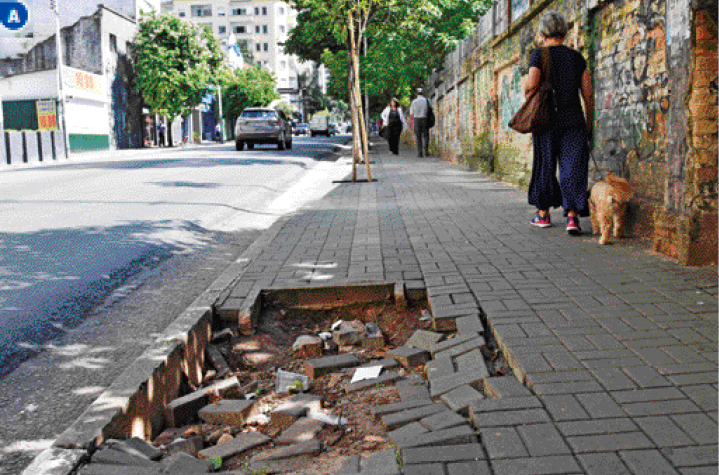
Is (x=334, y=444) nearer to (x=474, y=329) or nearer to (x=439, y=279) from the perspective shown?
(x=474, y=329)

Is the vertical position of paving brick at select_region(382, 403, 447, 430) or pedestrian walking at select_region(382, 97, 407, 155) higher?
pedestrian walking at select_region(382, 97, 407, 155)

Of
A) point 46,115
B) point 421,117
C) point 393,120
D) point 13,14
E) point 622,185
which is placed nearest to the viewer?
point 622,185

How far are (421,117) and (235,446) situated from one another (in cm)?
1951

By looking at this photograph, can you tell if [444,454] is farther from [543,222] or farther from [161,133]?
[161,133]

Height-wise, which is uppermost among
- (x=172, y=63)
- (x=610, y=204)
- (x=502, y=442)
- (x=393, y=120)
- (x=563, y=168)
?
(x=172, y=63)

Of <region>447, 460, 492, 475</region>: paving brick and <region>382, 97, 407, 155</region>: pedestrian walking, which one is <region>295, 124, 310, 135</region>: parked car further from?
<region>447, 460, 492, 475</region>: paving brick

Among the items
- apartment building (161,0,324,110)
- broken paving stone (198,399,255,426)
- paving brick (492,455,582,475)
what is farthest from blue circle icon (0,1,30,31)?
apartment building (161,0,324,110)

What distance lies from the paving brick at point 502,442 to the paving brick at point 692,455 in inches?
17.4

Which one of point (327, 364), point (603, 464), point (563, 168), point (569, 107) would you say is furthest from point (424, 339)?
point (569, 107)

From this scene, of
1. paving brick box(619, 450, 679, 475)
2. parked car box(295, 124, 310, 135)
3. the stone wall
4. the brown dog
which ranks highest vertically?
parked car box(295, 124, 310, 135)

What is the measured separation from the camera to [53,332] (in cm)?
430

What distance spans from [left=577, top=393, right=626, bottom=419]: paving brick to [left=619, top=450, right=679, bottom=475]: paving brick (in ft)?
0.93

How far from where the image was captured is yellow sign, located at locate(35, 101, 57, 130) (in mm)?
37375

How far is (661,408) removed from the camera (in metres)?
2.56
